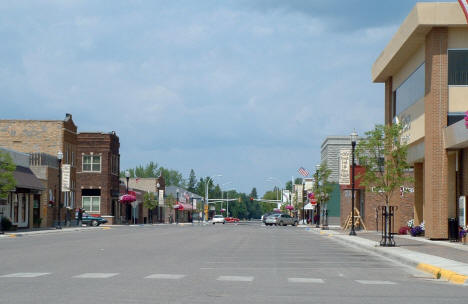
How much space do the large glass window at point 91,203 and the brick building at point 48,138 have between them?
1071cm

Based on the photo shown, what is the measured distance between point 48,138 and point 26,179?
62.3 feet

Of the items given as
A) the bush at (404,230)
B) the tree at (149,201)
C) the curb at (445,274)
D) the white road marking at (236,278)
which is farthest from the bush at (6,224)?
the tree at (149,201)

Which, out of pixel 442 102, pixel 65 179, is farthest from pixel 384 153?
pixel 65 179

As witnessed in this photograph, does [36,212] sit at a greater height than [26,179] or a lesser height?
lesser

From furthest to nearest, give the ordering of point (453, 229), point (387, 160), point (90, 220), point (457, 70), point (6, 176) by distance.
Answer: point (90, 220)
point (6, 176)
point (457, 70)
point (453, 229)
point (387, 160)

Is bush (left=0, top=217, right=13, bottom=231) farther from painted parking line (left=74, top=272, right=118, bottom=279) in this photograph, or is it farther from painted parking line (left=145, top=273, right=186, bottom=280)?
painted parking line (left=145, top=273, right=186, bottom=280)

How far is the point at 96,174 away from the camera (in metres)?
83.9

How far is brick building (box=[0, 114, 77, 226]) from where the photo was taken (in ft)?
231

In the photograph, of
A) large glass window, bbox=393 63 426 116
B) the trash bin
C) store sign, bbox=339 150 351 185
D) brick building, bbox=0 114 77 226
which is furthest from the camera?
brick building, bbox=0 114 77 226

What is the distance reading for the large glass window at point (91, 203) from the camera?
83188 millimetres

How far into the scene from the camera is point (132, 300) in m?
11.9

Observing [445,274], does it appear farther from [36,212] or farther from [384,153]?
[36,212]

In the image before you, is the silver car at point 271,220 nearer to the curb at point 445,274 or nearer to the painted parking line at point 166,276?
the curb at point 445,274

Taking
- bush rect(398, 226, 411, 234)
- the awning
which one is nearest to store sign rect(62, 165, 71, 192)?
the awning
